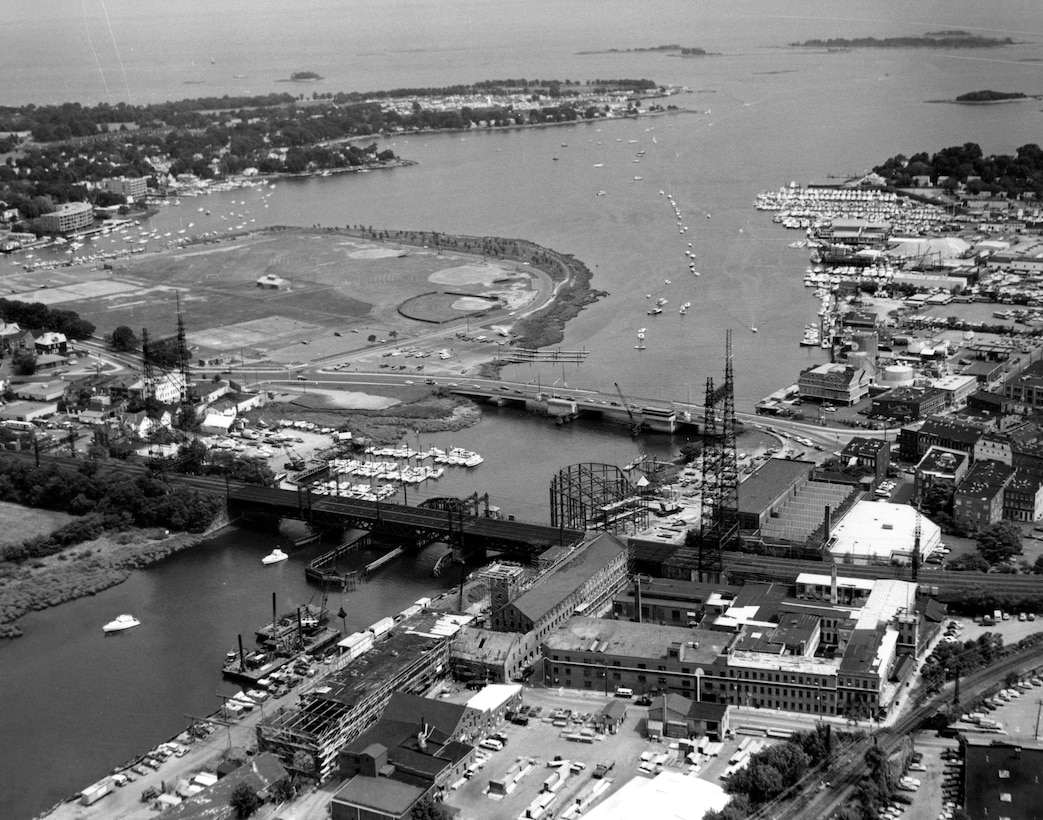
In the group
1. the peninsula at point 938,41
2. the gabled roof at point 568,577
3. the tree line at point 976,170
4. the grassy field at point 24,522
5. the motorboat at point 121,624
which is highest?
the peninsula at point 938,41

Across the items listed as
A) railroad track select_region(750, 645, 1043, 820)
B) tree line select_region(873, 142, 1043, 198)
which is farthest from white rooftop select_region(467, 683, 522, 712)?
tree line select_region(873, 142, 1043, 198)

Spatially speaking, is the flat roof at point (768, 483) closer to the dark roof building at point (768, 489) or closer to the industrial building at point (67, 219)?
the dark roof building at point (768, 489)

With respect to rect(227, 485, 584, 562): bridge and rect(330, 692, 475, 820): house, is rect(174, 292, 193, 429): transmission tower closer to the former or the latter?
rect(227, 485, 584, 562): bridge

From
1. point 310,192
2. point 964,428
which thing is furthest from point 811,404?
point 310,192

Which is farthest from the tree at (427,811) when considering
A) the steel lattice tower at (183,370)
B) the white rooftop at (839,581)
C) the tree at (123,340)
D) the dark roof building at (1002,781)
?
the tree at (123,340)

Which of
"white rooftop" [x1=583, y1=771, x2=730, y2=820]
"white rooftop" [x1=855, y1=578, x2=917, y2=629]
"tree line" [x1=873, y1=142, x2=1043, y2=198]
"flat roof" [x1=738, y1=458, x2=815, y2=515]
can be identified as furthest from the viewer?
"tree line" [x1=873, y1=142, x2=1043, y2=198]

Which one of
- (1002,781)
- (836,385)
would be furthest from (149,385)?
(1002,781)

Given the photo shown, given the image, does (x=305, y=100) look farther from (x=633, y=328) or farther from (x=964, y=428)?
(x=964, y=428)
